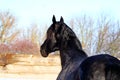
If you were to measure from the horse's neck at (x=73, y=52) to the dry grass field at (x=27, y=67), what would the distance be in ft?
6.88

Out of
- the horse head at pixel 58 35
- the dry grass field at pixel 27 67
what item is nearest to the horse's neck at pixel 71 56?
the horse head at pixel 58 35

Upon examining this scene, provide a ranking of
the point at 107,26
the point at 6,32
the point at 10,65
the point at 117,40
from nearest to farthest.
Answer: the point at 10,65, the point at 117,40, the point at 107,26, the point at 6,32

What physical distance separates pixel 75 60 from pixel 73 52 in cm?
17

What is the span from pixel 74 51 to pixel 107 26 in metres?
23.3

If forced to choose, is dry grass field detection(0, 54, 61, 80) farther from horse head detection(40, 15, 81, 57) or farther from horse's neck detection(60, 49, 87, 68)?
horse's neck detection(60, 49, 87, 68)

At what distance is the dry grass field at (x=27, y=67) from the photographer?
6773 millimetres

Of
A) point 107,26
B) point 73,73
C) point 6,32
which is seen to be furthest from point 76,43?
point 6,32

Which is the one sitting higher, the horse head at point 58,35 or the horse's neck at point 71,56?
the horse head at point 58,35

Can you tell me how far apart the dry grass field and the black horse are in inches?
67.4

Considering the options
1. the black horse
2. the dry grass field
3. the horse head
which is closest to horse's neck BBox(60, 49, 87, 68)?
the black horse

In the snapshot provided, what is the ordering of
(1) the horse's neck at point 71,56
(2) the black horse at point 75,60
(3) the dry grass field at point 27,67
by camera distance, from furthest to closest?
1. (3) the dry grass field at point 27,67
2. (1) the horse's neck at point 71,56
3. (2) the black horse at point 75,60

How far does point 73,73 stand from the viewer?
3973mm

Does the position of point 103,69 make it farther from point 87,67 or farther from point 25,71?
point 25,71

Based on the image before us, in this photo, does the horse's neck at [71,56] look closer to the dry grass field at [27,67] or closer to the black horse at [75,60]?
the black horse at [75,60]
